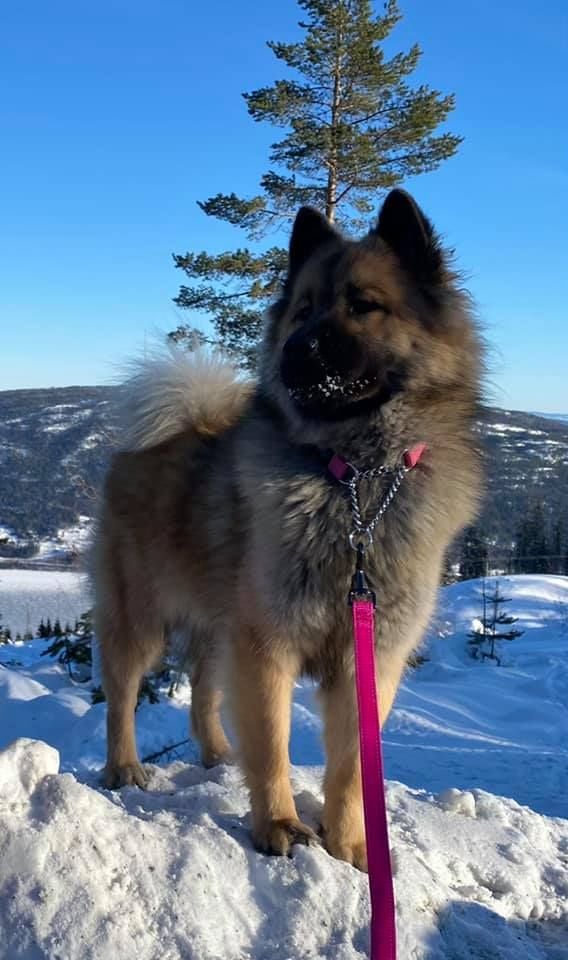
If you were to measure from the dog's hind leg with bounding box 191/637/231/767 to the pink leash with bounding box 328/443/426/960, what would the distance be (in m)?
1.62

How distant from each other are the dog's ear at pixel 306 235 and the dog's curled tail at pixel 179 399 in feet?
2.48

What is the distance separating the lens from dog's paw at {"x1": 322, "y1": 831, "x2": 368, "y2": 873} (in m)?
2.78

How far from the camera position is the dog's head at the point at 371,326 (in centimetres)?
274

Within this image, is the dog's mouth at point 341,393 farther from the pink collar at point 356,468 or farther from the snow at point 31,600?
the snow at point 31,600

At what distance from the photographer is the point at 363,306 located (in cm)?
295

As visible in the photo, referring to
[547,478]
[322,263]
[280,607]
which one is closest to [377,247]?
[322,263]

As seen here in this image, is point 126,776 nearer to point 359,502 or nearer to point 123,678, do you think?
point 123,678

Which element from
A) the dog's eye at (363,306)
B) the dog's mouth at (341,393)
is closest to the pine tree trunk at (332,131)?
the dog's eye at (363,306)

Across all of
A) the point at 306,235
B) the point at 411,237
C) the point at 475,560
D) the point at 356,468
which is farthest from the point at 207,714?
the point at 475,560

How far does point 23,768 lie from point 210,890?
63 centimetres

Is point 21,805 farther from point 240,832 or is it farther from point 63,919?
point 240,832

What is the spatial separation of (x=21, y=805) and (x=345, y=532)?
4.27 feet

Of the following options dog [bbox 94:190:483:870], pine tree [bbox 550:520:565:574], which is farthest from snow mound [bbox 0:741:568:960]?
pine tree [bbox 550:520:565:574]

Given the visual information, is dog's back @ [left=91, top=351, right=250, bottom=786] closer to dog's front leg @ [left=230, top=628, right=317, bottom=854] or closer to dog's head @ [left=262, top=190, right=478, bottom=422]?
dog's head @ [left=262, top=190, right=478, bottom=422]
